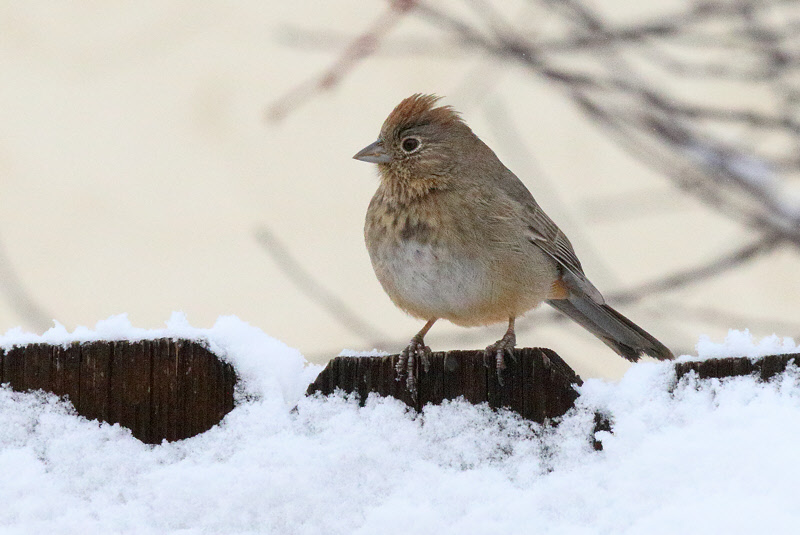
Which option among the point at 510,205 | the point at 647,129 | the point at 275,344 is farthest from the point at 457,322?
the point at 275,344

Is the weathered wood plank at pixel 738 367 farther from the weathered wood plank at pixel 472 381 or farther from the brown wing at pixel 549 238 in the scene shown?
the brown wing at pixel 549 238

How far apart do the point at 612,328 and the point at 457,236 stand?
1136 millimetres

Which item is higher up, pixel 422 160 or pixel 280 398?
pixel 422 160

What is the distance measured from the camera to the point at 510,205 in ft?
14.0

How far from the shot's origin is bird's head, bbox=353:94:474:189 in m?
4.39

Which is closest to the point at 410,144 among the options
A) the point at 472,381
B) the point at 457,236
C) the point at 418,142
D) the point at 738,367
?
the point at 418,142

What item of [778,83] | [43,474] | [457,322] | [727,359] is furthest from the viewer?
[457,322]

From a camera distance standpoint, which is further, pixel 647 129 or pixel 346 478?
pixel 647 129

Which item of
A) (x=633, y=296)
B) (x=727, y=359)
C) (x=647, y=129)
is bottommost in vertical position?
(x=727, y=359)

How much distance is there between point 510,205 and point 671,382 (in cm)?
213

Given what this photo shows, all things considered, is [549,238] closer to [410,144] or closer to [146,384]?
[410,144]

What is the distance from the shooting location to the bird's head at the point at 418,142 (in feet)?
14.4

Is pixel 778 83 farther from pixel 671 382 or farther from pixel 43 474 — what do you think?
pixel 43 474

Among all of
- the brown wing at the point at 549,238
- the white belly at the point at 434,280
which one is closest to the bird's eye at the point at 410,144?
the brown wing at the point at 549,238
